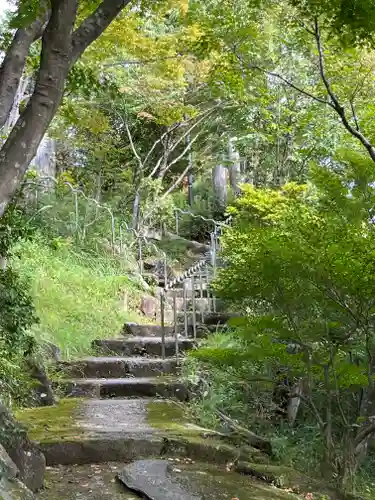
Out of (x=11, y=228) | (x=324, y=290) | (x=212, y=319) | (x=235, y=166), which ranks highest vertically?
(x=235, y=166)

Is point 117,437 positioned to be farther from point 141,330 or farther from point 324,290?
point 141,330

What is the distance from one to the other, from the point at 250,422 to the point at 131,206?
32.0ft

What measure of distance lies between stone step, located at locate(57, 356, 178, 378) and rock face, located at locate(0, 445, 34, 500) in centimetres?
375

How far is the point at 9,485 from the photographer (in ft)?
8.08

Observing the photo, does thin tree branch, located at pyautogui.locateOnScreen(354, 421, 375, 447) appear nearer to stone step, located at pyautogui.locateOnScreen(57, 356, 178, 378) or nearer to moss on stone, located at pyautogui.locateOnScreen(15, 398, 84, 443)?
moss on stone, located at pyautogui.locateOnScreen(15, 398, 84, 443)

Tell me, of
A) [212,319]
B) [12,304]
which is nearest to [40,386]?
[12,304]

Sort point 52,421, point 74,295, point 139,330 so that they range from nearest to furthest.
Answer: point 52,421 < point 74,295 < point 139,330

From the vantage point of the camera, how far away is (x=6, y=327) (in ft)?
11.9

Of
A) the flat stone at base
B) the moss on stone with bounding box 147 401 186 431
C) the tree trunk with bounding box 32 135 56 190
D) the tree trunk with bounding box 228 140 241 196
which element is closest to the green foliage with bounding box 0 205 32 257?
the flat stone at base

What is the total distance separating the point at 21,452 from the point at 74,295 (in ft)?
17.2

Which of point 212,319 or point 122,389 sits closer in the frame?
point 122,389

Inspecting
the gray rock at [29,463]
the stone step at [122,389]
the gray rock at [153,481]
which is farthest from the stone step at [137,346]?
the gray rock at [29,463]

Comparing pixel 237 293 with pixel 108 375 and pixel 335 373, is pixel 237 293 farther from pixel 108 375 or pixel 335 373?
pixel 108 375

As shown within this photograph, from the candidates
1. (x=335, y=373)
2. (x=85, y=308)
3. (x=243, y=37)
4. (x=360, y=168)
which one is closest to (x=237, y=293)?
(x=335, y=373)
